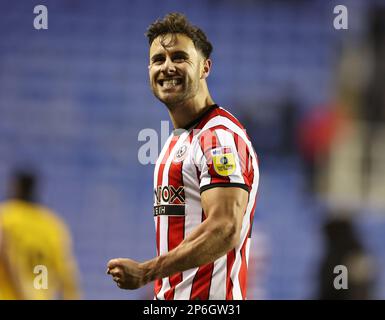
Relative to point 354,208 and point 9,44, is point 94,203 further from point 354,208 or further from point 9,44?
point 354,208

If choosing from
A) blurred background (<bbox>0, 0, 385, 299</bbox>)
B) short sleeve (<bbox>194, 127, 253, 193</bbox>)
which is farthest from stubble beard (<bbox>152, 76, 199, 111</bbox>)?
blurred background (<bbox>0, 0, 385, 299</bbox>)

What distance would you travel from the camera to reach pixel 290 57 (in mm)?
10375

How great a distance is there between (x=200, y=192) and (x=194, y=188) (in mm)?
90

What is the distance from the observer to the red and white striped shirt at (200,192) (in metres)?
3.36

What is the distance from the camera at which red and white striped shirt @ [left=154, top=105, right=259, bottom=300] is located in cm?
336

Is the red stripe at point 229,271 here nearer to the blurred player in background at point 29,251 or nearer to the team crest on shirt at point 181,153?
the team crest on shirt at point 181,153

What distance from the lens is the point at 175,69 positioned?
3.58 m

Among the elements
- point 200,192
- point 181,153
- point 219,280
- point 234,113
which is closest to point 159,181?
point 181,153

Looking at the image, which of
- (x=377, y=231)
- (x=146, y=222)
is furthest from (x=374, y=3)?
(x=146, y=222)

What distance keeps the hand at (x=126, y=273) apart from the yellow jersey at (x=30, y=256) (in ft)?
11.4

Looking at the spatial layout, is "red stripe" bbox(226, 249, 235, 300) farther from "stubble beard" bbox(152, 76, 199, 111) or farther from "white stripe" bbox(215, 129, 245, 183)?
"stubble beard" bbox(152, 76, 199, 111)

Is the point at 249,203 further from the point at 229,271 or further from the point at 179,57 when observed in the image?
the point at 179,57

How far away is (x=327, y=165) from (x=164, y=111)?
80.1 inches

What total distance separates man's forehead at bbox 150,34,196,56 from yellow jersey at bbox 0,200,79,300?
3.33 m
